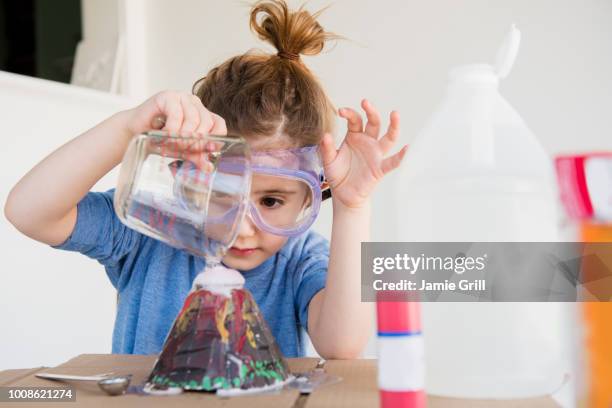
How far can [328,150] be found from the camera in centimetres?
105

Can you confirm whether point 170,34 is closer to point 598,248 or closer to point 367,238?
point 367,238

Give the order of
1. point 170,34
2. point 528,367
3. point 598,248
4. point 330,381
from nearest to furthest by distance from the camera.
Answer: point 598,248, point 528,367, point 330,381, point 170,34

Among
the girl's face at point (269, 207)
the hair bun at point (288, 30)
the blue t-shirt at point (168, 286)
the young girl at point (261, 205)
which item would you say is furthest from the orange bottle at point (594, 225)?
the hair bun at point (288, 30)

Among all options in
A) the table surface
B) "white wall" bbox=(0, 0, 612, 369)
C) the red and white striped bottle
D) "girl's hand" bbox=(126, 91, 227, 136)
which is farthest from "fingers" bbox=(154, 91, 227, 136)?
"white wall" bbox=(0, 0, 612, 369)

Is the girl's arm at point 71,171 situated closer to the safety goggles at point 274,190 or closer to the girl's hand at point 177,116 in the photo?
the girl's hand at point 177,116

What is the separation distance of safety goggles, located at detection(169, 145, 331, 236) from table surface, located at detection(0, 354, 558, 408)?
22cm

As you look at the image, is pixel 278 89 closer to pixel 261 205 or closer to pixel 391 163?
pixel 261 205

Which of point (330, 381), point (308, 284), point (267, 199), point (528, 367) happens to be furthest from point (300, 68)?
point (528, 367)

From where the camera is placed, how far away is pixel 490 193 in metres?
0.62

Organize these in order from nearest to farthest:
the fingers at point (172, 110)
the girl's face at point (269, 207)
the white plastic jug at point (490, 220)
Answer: the white plastic jug at point (490, 220) < the fingers at point (172, 110) < the girl's face at point (269, 207)

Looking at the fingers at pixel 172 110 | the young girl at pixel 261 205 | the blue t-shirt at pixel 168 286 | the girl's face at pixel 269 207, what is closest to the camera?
the fingers at pixel 172 110

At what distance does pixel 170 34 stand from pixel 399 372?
258cm

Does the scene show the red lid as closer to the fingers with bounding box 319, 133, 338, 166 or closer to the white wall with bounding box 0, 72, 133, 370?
the fingers with bounding box 319, 133, 338, 166

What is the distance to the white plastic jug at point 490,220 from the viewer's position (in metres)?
0.61
